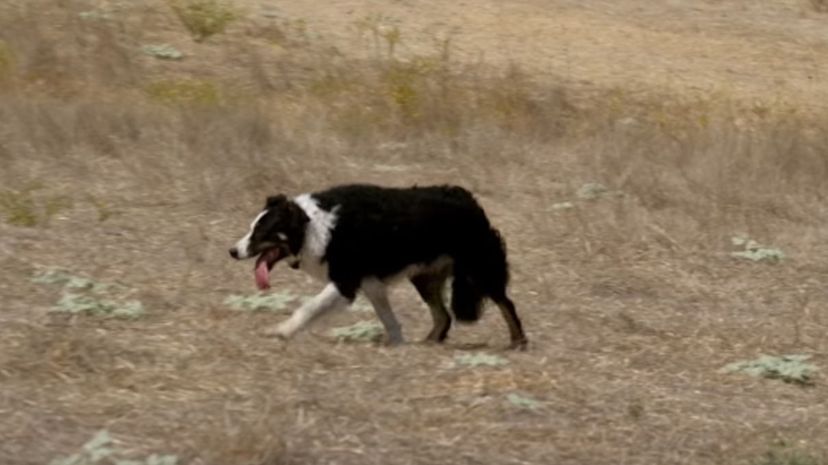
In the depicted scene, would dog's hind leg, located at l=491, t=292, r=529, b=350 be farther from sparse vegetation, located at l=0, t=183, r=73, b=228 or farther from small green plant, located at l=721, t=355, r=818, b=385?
sparse vegetation, located at l=0, t=183, r=73, b=228

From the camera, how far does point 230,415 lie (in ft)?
20.8

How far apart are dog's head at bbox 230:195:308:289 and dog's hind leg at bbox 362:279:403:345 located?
41cm

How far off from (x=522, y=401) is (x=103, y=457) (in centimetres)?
191

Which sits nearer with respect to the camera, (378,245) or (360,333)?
(378,245)

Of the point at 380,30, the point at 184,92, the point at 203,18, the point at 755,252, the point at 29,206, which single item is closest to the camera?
the point at 29,206

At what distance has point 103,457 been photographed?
5719 mm

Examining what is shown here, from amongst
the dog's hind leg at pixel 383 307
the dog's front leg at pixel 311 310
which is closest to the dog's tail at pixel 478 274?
the dog's hind leg at pixel 383 307

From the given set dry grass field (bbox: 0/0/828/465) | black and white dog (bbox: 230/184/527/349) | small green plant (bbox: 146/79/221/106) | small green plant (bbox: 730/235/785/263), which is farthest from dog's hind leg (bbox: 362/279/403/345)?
small green plant (bbox: 146/79/221/106)

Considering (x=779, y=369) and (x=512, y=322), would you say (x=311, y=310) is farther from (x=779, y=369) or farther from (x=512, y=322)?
(x=779, y=369)

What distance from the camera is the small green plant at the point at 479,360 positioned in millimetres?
7445

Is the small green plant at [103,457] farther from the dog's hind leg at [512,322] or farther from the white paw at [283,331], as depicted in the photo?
the dog's hind leg at [512,322]

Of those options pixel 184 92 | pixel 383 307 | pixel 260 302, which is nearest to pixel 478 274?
pixel 383 307

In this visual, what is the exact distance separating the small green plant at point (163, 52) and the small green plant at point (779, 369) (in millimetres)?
9745

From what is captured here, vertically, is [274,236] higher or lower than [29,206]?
higher
